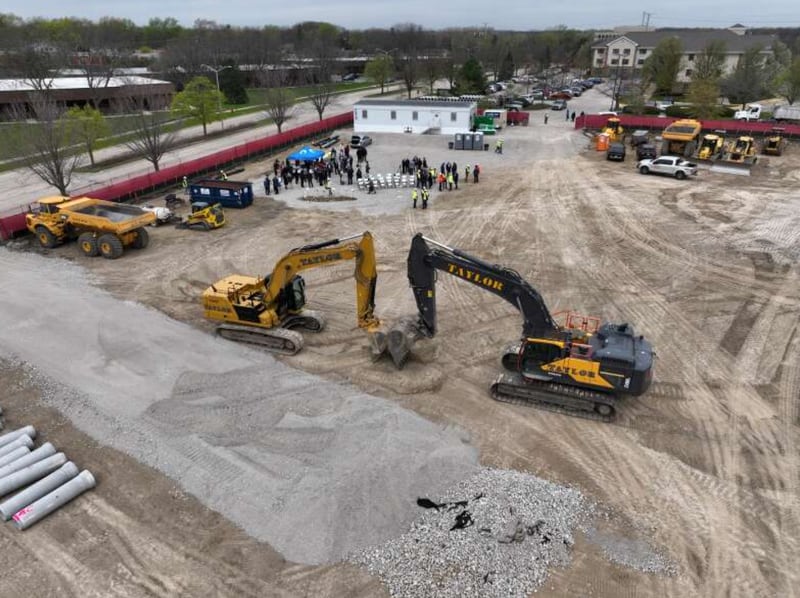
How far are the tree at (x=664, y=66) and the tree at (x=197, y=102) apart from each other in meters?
51.9

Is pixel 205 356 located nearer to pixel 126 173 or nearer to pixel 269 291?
pixel 269 291

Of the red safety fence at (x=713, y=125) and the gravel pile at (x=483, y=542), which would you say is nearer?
the gravel pile at (x=483, y=542)

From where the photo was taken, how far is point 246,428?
475 inches

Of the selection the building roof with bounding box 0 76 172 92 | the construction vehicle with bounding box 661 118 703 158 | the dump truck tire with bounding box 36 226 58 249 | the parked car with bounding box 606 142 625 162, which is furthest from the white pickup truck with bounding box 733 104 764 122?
the building roof with bounding box 0 76 172 92

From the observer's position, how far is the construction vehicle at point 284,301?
14.0 meters

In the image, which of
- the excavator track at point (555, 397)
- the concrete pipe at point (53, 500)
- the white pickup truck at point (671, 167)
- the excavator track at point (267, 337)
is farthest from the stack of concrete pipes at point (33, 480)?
the white pickup truck at point (671, 167)

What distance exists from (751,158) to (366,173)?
24.1 m

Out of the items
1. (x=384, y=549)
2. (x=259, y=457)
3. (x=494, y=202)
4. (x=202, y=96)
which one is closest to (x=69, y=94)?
(x=202, y=96)

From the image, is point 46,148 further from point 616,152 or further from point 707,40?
point 707,40

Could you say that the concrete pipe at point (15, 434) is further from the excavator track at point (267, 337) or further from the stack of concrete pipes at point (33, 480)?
the excavator track at point (267, 337)

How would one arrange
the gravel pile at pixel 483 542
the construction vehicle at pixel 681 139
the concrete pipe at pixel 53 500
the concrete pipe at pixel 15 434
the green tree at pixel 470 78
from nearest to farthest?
1. the gravel pile at pixel 483 542
2. the concrete pipe at pixel 53 500
3. the concrete pipe at pixel 15 434
4. the construction vehicle at pixel 681 139
5. the green tree at pixel 470 78

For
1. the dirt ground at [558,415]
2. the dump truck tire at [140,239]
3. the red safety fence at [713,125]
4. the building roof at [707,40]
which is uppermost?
the building roof at [707,40]

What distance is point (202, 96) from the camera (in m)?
46.0

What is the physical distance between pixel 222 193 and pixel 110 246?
23.4ft
